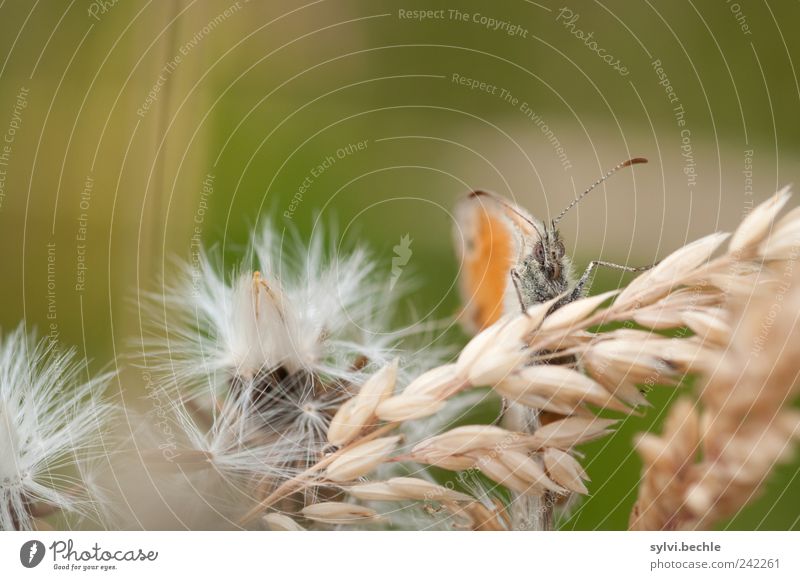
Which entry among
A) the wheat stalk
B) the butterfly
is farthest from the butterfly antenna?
the wheat stalk

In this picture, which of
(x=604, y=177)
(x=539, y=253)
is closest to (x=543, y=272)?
(x=539, y=253)

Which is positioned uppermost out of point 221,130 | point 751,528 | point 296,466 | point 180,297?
point 221,130

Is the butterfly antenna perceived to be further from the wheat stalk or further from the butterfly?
the wheat stalk

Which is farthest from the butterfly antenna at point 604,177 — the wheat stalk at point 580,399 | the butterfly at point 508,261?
the wheat stalk at point 580,399

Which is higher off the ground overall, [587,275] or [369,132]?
[369,132]

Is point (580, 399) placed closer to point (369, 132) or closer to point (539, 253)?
point (539, 253)
